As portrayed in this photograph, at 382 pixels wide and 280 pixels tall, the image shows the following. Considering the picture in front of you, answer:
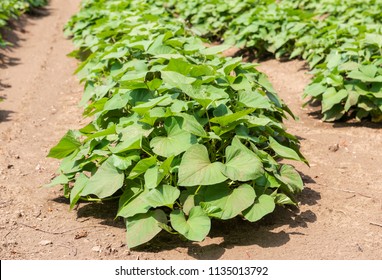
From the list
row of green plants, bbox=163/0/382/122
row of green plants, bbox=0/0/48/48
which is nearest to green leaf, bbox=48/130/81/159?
row of green plants, bbox=163/0/382/122

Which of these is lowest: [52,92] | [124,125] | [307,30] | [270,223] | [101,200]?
[307,30]

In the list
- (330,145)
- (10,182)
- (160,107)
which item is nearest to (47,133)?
(10,182)

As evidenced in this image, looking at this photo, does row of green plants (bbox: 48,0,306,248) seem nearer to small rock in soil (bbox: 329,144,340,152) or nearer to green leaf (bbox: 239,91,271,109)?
green leaf (bbox: 239,91,271,109)

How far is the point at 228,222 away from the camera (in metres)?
3.35

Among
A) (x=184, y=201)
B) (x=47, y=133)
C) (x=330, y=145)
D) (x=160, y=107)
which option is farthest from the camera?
(x=47, y=133)

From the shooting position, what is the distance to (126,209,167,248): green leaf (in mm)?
2965

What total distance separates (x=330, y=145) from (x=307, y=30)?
10.2 ft

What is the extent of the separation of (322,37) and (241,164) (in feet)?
13.3

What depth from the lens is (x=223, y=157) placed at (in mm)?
3328

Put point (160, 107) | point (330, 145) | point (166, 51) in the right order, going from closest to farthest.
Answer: point (160, 107) → point (166, 51) → point (330, 145)

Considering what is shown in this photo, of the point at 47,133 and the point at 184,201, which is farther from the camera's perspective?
the point at 47,133

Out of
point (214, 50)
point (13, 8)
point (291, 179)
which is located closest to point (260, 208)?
point (291, 179)

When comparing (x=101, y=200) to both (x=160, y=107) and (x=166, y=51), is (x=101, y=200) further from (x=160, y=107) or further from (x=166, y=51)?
(x=166, y=51)

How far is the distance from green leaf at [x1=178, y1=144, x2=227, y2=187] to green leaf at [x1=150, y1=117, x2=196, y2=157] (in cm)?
8
